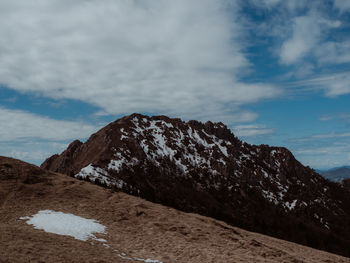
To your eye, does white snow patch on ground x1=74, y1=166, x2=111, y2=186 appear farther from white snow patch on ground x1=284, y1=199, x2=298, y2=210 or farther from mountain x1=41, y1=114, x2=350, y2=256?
white snow patch on ground x1=284, y1=199, x2=298, y2=210

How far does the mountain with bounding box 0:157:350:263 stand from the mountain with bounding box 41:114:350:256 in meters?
68.6

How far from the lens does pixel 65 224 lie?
27.5 meters

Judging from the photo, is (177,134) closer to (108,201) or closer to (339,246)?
(339,246)

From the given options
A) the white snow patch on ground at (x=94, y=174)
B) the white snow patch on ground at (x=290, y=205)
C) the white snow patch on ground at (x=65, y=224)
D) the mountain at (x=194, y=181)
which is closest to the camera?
the white snow patch on ground at (x=65, y=224)

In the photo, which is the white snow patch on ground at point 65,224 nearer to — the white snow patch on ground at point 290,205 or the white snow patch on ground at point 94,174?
the white snow patch on ground at point 94,174

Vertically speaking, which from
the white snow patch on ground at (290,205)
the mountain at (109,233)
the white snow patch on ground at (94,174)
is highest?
the white snow patch on ground at (94,174)

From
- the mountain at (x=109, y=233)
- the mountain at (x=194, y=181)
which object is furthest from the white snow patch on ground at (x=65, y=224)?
the mountain at (x=194, y=181)

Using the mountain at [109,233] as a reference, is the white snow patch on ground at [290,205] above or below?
below

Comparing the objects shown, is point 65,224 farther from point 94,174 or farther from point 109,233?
point 94,174

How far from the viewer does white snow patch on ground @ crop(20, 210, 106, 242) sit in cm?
2544

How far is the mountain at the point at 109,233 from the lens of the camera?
20.1 meters

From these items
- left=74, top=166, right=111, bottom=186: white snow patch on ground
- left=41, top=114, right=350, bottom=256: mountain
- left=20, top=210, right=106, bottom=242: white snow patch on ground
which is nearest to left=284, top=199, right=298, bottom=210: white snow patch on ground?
left=41, top=114, right=350, bottom=256: mountain

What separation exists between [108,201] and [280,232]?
140m

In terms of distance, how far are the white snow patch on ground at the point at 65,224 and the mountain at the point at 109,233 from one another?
672 millimetres
